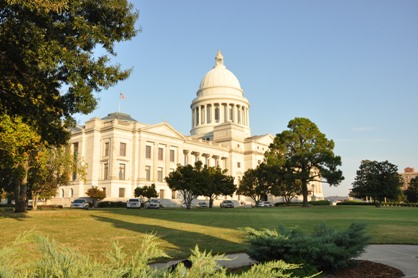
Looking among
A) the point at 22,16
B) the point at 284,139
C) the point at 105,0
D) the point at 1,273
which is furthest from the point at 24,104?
the point at 284,139

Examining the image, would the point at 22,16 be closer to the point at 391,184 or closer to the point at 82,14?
the point at 82,14

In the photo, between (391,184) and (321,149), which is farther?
(391,184)

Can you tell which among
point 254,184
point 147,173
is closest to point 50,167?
point 147,173

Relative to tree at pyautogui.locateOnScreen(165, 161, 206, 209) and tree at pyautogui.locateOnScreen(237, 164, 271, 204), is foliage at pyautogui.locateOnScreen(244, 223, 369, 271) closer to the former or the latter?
tree at pyautogui.locateOnScreen(165, 161, 206, 209)

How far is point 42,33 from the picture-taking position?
13.1 m

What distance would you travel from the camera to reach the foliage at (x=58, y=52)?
43.2 feet

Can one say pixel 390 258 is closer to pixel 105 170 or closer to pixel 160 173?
pixel 105 170

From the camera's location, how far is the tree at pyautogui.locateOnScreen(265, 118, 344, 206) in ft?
190

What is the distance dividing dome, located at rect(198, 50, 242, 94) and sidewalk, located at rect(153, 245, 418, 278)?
377 feet

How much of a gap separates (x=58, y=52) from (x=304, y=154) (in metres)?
50.2

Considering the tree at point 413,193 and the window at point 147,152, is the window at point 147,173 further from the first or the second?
the tree at point 413,193

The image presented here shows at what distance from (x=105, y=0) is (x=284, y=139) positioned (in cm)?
4971

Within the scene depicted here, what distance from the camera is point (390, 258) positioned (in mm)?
10367

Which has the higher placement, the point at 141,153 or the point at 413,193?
the point at 141,153
